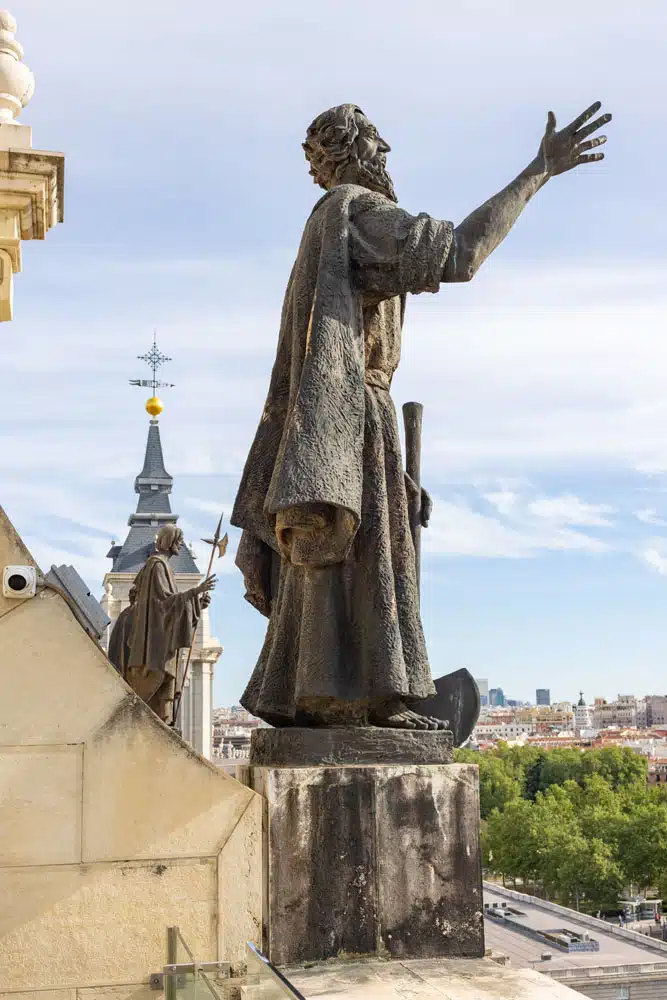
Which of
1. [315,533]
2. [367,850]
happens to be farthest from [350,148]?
[367,850]

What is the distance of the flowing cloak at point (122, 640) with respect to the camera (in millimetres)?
9500

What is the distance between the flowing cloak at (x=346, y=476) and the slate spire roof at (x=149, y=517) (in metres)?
14.9

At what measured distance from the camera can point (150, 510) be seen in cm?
3108

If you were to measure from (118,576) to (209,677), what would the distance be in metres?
6.38

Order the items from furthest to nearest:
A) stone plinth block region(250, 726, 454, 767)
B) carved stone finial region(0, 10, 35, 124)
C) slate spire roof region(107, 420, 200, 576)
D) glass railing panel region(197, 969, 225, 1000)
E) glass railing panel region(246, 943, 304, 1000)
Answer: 1. slate spire roof region(107, 420, 200, 576)
2. carved stone finial region(0, 10, 35, 124)
3. stone plinth block region(250, 726, 454, 767)
4. glass railing panel region(197, 969, 225, 1000)
5. glass railing panel region(246, 943, 304, 1000)

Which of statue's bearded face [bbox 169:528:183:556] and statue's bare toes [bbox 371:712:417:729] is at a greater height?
statue's bearded face [bbox 169:528:183:556]

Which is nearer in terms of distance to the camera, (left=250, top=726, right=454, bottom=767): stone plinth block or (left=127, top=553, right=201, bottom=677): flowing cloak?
(left=250, top=726, right=454, bottom=767): stone plinth block

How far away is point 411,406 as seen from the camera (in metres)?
5.04

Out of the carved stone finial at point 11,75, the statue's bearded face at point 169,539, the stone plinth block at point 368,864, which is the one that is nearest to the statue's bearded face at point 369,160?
the stone plinth block at point 368,864

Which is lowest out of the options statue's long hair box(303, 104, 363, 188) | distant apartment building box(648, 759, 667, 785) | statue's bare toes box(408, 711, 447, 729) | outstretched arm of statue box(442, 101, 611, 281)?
distant apartment building box(648, 759, 667, 785)

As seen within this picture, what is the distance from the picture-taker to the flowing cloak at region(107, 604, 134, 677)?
9500 mm

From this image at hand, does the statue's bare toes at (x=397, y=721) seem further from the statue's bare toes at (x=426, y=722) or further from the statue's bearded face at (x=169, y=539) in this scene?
the statue's bearded face at (x=169, y=539)

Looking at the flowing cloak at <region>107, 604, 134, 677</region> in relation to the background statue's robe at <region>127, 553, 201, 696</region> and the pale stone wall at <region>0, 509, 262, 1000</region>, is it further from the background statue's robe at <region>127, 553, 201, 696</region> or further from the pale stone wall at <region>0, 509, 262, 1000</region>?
the pale stone wall at <region>0, 509, 262, 1000</region>

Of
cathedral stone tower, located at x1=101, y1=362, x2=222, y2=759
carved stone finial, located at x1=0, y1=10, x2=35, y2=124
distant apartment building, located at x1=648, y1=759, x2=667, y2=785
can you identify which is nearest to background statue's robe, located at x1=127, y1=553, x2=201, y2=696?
carved stone finial, located at x1=0, y1=10, x2=35, y2=124
